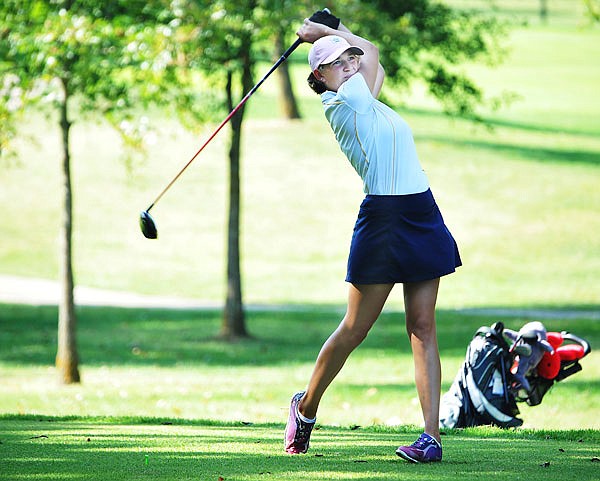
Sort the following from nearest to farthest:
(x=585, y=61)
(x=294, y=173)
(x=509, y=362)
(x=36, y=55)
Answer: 1. (x=509, y=362)
2. (x=36, y=55)
3. (x=294, y=173)
4. (x=585, y=61)

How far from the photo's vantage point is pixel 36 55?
42.7ft

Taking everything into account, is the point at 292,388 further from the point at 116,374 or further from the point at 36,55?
the point at 36,55

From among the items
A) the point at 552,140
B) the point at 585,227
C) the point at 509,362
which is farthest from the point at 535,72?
the point at 509,362

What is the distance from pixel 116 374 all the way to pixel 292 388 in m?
2.68

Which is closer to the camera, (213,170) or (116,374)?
(116,374)

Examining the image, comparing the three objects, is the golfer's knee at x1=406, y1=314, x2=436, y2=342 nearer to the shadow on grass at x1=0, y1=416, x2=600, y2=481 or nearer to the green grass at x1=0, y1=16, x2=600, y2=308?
the shadow on grass at x1=0, y1=416, x2=600, y2=481

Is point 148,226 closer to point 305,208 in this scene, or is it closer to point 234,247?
point 234,247

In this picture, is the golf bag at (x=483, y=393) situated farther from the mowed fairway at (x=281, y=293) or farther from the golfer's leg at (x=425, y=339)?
the golfer's leg at (x=425, y=339)

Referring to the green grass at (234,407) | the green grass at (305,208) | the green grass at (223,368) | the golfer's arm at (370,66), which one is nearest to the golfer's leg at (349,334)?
the green grass at (234,407)

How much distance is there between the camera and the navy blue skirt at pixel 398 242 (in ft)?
17.6

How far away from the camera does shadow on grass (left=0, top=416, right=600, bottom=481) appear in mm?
5055

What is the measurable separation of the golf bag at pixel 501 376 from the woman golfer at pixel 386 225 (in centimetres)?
241

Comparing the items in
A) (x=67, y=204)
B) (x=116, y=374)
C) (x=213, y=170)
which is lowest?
(x=213, y=170)

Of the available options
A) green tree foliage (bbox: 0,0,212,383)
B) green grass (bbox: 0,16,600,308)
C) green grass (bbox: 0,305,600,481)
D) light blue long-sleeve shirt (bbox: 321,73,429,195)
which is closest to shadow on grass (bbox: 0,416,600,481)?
green grass (bbox: 0,305,600,481)
